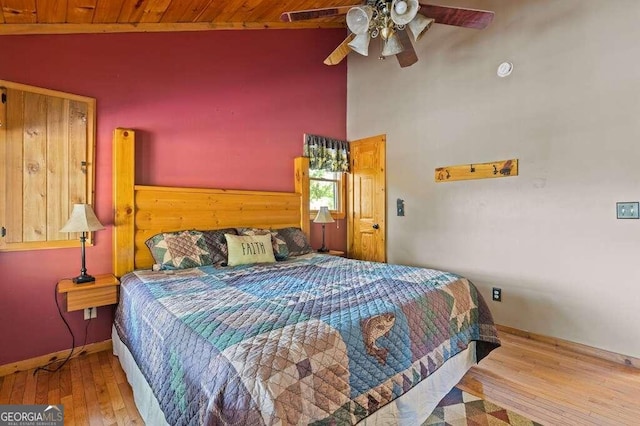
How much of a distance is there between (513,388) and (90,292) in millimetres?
2904

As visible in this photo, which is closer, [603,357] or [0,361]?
[0,361]

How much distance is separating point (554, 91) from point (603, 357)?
7.02 feet

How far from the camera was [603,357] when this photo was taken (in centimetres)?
251

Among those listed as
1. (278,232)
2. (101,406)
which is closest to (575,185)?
(278,232)

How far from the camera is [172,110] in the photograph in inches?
118

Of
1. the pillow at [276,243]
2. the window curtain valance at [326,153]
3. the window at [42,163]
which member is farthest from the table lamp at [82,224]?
the window curtain valance at [326,153]

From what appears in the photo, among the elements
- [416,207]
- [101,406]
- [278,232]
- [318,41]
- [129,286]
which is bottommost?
[101,406]

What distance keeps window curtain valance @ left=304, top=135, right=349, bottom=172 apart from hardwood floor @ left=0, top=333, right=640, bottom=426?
8.94ft

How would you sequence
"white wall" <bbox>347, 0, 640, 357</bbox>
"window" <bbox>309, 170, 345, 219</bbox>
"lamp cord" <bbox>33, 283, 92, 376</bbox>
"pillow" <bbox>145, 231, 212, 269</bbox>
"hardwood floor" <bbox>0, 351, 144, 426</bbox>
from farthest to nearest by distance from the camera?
"window" <bbox>309, 170, 345, 219</bbox> < "pillow" <bbox>145, 231, 212, 269</bbox> < "white wall" <bbox>347, 0, 640, 357</bbox> < "lamp cord" <bbox>33, 283, 92, 376</bbox> < "hardwood floor" <bbox>0, 351, 144, 426</bbox>

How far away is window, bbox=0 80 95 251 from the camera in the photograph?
7.32ft

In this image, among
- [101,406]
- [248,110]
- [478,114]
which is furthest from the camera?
[248,110]

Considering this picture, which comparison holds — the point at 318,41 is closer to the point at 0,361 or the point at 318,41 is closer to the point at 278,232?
the point at 278,232

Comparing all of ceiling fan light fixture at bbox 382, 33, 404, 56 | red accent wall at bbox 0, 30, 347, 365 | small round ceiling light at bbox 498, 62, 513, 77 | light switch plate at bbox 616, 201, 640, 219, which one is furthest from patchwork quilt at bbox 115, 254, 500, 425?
small round ceiling light at bbox 498, 62, 513, 77

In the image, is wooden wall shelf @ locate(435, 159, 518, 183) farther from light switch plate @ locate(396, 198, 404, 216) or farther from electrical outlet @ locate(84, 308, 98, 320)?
electrical outlet @ locate(84, 308, 98, 320)
